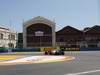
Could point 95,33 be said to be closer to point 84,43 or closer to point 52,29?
point 84,43

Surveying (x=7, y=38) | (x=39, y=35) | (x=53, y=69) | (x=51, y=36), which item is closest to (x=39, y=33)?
(x=39, y=35)

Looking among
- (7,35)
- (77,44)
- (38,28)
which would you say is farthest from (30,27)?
(77,44)

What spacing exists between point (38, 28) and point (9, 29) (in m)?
20.2

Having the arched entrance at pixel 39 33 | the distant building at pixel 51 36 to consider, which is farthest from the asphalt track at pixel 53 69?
the distant building at pixel 51 36

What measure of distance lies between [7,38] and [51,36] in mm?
21935

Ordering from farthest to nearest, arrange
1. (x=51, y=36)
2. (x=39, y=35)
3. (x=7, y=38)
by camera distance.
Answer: (x=7, y=38)
(x=51, y=36)
(x=39, y=35)

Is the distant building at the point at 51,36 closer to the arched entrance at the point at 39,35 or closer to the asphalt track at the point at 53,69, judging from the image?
the arched entrance at the point at 39,35

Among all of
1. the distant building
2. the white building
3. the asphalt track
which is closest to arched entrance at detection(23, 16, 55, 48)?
the distant building

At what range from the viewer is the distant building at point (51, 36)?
379 ft

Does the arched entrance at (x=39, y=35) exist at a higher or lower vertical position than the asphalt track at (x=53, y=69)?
higher

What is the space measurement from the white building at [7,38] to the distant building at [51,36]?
1010cm

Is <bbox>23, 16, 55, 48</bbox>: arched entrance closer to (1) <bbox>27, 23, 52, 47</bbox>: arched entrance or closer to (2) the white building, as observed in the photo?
(1) <bbox>27, 23, 52, 47</bbox>: arched entrance

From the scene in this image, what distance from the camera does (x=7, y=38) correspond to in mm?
124188

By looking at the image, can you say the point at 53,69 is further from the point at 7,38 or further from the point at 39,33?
the point at 7,38
